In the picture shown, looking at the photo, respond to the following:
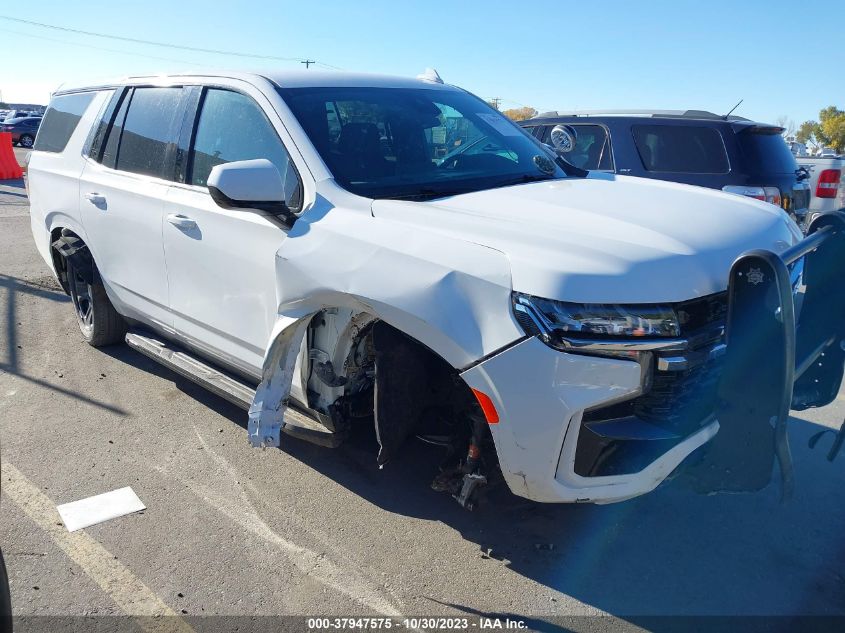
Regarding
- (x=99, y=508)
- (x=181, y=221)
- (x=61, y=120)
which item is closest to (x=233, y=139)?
(x=181, y=221)

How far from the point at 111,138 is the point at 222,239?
1796 millimetres

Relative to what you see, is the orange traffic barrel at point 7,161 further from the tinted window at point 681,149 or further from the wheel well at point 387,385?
the wheel well at point 387,385

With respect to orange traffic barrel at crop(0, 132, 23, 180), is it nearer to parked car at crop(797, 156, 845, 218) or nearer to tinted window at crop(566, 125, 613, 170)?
tinted window at crop(566, 125, 613, 170)

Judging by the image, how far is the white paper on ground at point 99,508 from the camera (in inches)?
134

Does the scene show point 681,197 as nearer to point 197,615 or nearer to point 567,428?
point 567,428

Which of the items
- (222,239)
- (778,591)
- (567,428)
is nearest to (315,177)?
(222,239)

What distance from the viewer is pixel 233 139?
3793mm

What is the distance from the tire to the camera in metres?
5.39

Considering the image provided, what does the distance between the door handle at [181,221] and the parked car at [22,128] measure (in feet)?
112

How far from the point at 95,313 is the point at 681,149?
5.80m

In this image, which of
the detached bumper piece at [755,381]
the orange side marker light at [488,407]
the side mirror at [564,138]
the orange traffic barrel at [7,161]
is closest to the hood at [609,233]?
the detached bumper piece at [755,381]

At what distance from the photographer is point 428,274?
2.62 metres

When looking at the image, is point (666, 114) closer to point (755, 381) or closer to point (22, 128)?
point (755, 381)

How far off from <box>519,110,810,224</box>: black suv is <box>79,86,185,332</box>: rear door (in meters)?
3.78
